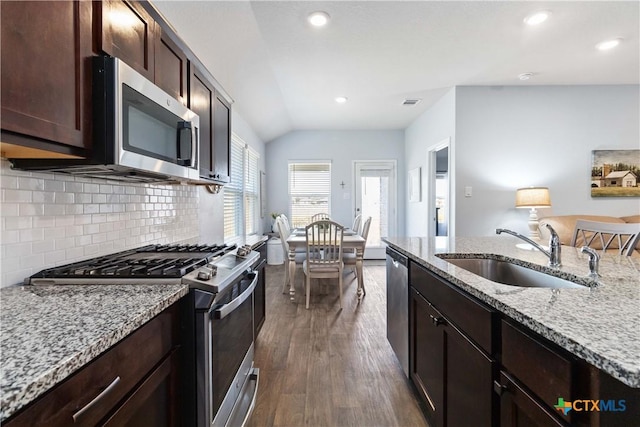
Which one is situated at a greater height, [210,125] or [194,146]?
[210,125]

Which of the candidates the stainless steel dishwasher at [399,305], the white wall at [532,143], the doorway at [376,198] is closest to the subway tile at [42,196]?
the stainless steel dishwasher at [399,305]

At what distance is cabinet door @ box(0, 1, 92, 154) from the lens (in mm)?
781

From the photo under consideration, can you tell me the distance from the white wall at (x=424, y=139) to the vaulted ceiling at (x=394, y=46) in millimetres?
255

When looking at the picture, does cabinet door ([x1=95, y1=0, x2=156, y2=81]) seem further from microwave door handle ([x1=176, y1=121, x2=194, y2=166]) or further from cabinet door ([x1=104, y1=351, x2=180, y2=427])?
cabinet door ([x1=104, y1=351, x2=180, y2=427])

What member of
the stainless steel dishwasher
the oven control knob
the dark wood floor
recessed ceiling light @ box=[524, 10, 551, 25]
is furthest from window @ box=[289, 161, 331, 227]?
the oven control knob

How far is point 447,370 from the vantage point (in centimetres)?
131

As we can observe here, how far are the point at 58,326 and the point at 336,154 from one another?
5638 mm

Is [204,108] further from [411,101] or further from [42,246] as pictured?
[411,101]

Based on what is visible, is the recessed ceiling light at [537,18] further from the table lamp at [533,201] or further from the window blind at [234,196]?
the window blind at [234,196]

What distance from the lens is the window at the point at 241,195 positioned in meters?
3.89

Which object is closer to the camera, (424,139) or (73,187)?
(73,187)

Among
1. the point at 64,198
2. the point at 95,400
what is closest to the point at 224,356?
the point at 95,400

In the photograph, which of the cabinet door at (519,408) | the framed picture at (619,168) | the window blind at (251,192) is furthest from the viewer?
the window blind at (251,192)

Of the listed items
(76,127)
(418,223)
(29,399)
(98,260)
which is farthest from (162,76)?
(418,223)
